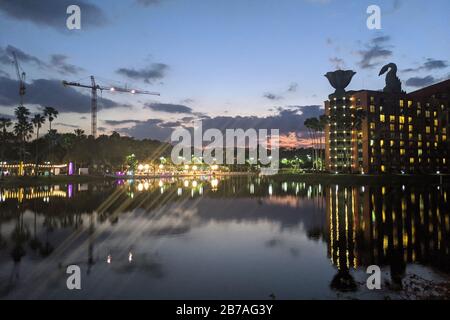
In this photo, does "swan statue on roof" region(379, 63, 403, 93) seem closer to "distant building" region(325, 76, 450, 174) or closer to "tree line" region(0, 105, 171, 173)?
"distant building" region(325, 76, 450, 174)

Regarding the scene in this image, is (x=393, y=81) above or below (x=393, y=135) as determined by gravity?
above

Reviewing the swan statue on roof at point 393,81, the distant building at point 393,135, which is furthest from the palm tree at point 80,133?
the swan statue on roof at point 393,81

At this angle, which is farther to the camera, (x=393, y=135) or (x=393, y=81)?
(x=393, y=81)

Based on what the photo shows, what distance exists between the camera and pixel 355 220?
29000 millimetres

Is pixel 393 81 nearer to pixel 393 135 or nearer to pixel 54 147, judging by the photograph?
pixel 393 135

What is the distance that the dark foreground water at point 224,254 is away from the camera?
13.1 metres

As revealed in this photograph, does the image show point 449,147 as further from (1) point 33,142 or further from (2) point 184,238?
(1) point 33,142

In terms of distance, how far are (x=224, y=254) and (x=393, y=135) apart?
14543 cm

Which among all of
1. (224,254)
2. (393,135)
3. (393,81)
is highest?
(393,81)

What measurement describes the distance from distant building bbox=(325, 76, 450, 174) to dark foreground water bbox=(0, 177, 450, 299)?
118319mm

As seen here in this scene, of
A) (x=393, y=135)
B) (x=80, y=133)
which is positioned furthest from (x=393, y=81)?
(x=80, y=133)

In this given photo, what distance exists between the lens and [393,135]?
146625 millimetres

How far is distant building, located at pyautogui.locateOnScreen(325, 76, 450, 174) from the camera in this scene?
144m
